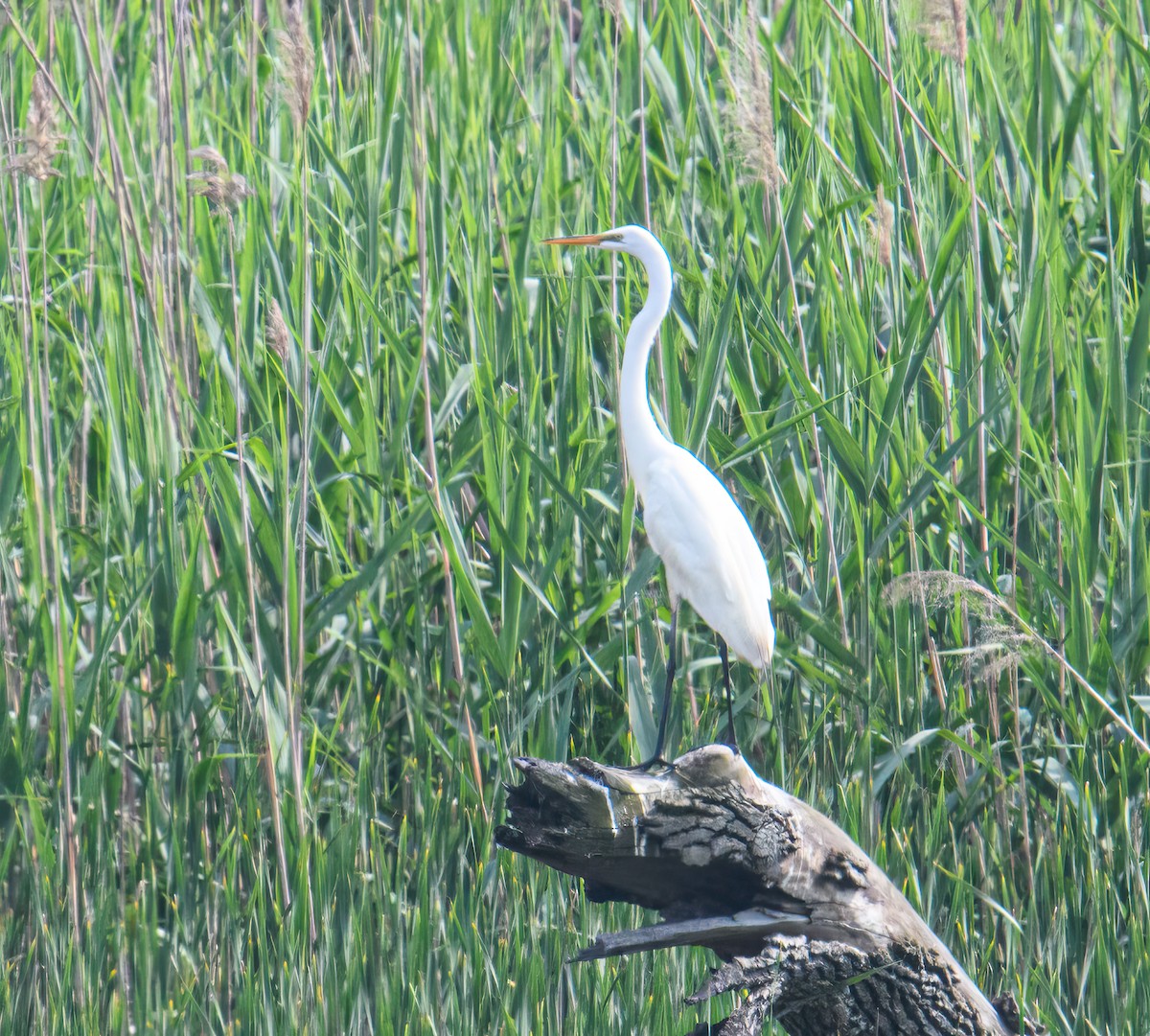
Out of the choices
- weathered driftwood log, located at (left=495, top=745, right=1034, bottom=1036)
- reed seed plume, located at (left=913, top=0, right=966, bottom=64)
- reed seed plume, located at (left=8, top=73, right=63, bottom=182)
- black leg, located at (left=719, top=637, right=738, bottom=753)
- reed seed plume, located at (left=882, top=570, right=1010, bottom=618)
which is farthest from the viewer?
reed seed plume, located at (left=913, top=0, right=966, bottom=64)

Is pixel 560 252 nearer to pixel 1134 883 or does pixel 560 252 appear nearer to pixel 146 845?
pixel 146 845

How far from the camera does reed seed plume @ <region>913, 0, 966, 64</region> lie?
2.23 metres

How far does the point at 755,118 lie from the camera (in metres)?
2.16

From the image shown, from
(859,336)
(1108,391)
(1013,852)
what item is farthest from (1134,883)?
(859,336)

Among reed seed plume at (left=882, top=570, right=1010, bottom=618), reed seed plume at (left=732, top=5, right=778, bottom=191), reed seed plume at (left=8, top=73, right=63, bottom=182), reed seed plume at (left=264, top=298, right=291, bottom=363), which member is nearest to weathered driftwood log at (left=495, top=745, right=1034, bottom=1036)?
reed seed plume at (left=882, top=570, right=1010, bottom=618)

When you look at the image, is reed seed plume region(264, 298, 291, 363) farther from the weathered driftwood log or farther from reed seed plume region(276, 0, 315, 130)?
the weathered driftwood log

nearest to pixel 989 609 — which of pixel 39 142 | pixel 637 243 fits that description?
pixel 637 243

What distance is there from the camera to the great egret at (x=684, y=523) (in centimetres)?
200

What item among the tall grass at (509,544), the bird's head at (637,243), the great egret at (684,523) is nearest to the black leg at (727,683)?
the great egret at (684,523)

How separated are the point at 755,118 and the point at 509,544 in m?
0.79

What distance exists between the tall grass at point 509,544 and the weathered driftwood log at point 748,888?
1.07 ft

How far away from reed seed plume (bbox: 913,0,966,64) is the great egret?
61cm

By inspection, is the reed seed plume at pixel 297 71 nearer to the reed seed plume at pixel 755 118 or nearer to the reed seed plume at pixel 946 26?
the reed seed plume at pixel 755 118

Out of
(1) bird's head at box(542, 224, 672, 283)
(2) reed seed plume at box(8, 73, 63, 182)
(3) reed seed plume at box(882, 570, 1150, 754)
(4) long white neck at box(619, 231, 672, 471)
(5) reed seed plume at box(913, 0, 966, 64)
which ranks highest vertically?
(5) reed seed plume at box(913, 0, 966, 64)
